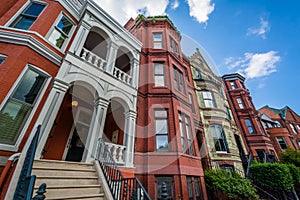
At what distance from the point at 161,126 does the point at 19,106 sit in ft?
20.8

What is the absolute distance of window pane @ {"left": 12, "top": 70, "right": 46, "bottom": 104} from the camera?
464 centimetres

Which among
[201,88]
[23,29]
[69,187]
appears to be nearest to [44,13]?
[23,29]

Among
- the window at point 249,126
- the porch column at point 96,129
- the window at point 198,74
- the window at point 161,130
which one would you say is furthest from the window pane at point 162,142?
the window at point 249,126

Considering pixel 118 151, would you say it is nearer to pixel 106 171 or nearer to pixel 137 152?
pixel 137 152

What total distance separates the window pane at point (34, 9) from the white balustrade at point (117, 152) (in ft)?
21.4

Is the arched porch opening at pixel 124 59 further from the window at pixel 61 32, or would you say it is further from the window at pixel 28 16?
the window at pixel 28 16

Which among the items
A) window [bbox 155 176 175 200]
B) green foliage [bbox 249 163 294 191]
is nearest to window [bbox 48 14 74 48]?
window [bbox 155 176 175 200]

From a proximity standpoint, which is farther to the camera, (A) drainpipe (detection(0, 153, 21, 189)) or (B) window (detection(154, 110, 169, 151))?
(B) window (detection(154, 110, 169, 151))

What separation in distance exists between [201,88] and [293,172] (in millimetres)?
10131

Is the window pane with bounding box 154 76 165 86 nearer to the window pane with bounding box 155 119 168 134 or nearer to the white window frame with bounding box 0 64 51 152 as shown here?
Answer: the window pane with bounding box 155 119 168 134

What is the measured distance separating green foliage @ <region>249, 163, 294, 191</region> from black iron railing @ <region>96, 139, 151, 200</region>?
10.00m

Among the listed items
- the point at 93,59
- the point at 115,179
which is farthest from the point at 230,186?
the point at 93,59

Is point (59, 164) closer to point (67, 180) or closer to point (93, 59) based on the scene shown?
point (67, 180)

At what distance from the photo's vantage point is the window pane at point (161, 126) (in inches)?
318
